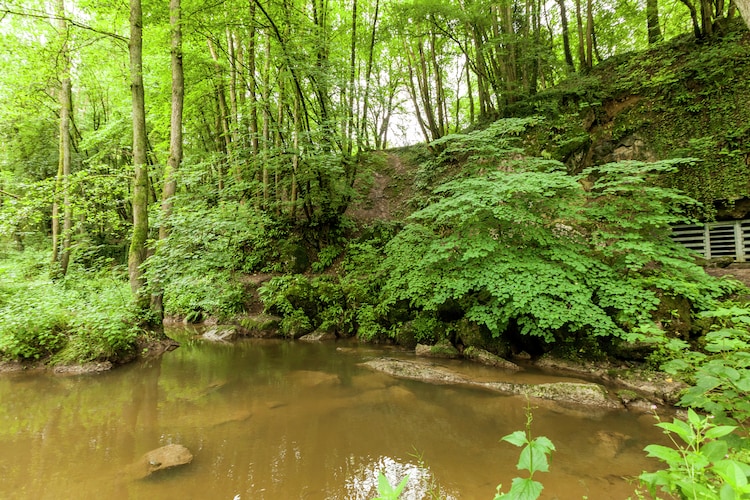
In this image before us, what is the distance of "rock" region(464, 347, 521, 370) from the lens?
6805 mm

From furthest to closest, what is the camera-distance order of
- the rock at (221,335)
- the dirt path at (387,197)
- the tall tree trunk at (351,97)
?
the dirt path at (387,197), the tall tree trunk at (351,97), the rock at (221,335)

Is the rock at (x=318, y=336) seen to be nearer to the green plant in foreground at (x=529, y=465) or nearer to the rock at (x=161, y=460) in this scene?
the rock at (x=161, y=460)

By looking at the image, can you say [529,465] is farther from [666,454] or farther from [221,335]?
[221,335]

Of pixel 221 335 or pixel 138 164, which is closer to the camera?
pixel 138 164

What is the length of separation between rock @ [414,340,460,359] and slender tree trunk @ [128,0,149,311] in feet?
22.3

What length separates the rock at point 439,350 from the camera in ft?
25.1

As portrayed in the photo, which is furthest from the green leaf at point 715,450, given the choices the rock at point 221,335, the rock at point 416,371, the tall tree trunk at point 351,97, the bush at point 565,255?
the rock at point 221,335

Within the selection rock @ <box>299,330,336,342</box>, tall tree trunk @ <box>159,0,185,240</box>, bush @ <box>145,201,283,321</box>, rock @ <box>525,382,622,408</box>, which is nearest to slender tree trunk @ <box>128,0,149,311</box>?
bush @ <box>145,201,283,321</box>

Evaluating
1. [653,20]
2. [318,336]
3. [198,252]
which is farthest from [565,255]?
[653,20]

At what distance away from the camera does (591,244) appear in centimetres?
668

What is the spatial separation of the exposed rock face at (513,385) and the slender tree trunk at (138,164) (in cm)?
595

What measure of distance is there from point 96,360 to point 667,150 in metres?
14.9

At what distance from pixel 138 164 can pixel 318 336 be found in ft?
21.3

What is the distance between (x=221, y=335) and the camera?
10.6 m
